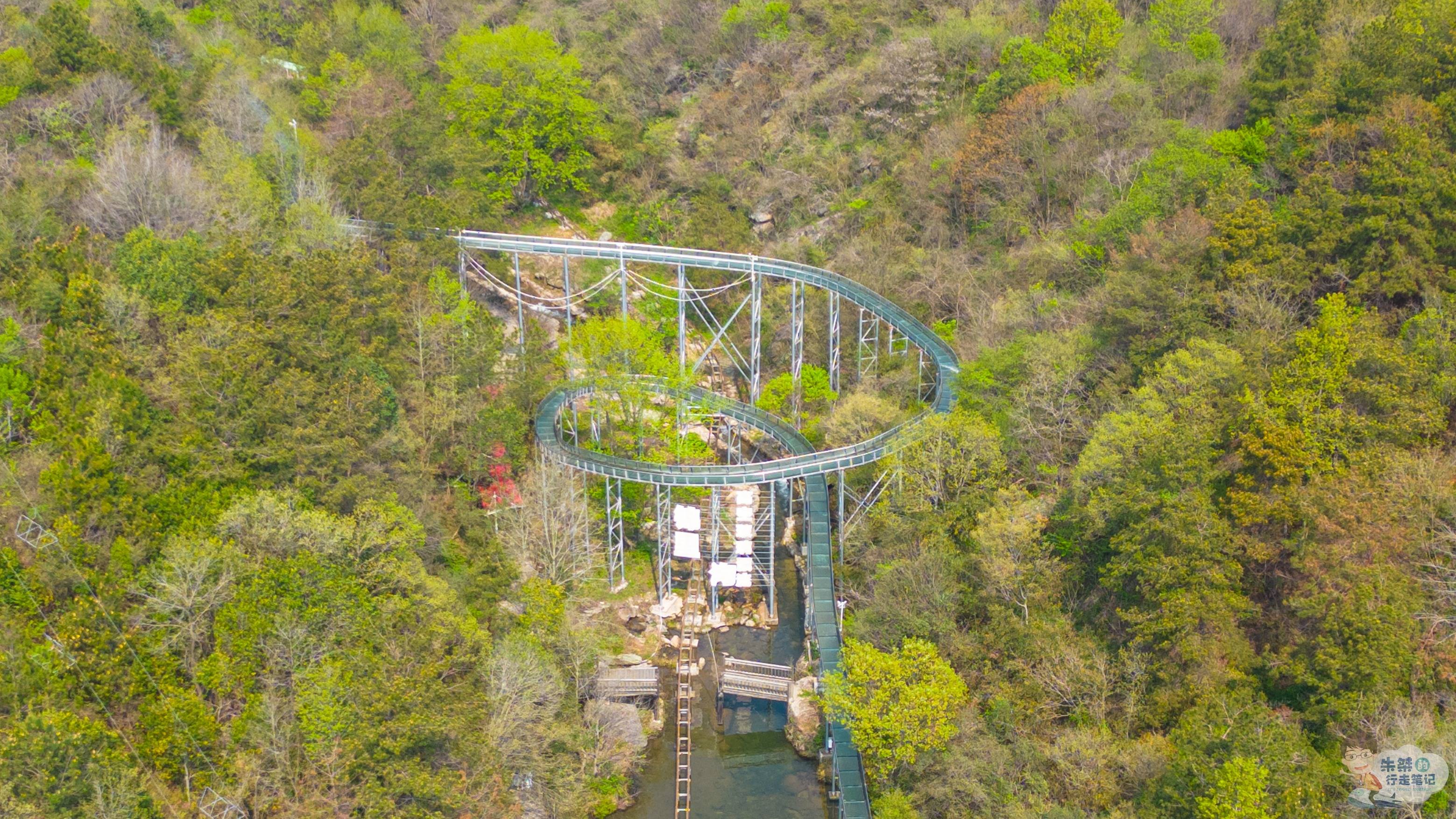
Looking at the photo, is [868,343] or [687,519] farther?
[868,343]

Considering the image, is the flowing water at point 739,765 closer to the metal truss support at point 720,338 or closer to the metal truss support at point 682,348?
the metal truss support at point 682,348

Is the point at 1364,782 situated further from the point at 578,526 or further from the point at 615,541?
the point at 615,541

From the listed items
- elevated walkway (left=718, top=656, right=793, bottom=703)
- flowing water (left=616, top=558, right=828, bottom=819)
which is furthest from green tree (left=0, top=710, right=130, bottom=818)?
elevated walkway (left=718, top=656, right=793, bottom=703)

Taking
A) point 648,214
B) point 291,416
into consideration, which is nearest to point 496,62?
point 648,214

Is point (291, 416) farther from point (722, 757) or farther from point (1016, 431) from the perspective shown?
point (1016, 431)

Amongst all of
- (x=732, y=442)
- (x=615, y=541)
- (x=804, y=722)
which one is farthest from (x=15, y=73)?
(x=804, y=722)

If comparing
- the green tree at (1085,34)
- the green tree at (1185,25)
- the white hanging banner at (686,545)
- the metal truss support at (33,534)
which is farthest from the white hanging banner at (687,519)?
the green tree at (1185,25)
